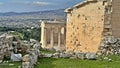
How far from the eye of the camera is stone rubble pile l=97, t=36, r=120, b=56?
22531 mm

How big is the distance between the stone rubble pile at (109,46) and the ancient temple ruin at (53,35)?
1496 cm

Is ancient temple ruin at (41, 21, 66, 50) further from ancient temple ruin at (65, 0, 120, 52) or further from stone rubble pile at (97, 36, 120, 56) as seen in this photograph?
stone rubble pile at (97, 36, 120, 56)

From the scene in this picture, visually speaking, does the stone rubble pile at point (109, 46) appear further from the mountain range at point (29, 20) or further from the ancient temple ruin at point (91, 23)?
the mountain range at point (29, 20)

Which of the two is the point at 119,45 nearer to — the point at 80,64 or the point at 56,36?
the point at 80,64

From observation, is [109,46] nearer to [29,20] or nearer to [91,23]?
[91,23]

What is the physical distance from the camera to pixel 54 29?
134 ft

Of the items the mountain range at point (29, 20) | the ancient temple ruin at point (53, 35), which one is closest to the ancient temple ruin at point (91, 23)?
the ancient temple ruin at point (53, 35)

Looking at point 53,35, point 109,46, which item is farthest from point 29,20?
point 109,46

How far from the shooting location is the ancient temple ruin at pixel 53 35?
40.1 meters

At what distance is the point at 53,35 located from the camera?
41.6 meters

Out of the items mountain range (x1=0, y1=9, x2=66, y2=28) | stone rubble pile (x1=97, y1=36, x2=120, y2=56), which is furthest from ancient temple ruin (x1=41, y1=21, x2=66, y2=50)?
mountain range (x1=0, y1=9, x2=66, y2=28)

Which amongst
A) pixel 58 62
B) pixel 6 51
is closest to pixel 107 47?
pixel 58 62

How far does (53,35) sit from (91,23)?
14582mm

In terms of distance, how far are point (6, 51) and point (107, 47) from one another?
7.26m
